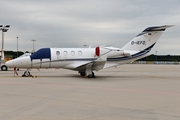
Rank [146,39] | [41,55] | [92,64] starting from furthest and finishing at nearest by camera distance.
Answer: [146,39]
[41,55]
[92,64]

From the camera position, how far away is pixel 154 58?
116m

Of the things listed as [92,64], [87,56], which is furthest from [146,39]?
[92,64]

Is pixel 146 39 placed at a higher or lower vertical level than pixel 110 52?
higher

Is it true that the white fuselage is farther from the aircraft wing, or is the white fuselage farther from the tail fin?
the tail fin

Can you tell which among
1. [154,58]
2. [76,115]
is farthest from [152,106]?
[154,58]

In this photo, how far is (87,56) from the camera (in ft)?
73.9

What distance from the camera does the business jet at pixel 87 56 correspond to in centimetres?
2177

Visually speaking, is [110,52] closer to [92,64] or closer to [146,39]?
[92,64]

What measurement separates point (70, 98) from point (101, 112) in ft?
9.20

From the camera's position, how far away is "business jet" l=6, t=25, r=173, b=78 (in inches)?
857

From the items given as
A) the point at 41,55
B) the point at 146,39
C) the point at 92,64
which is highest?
the point at 146,39

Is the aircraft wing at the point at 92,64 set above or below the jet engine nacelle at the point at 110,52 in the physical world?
below

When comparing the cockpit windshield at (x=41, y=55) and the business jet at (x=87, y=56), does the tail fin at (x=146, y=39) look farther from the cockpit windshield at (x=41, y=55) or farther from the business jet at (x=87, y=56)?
the cockpit windshield at (x=41, y=55)

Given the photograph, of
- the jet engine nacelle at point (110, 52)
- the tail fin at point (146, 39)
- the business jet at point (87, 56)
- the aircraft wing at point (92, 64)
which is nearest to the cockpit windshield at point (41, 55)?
the business jet at point (87, 56)
